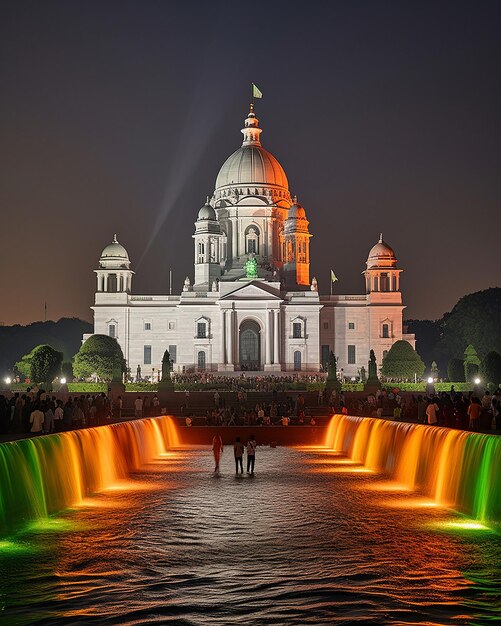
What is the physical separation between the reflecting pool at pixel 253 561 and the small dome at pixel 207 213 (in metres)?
68.1

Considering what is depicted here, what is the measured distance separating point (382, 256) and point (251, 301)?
14307 mm

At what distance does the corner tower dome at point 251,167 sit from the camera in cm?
9369

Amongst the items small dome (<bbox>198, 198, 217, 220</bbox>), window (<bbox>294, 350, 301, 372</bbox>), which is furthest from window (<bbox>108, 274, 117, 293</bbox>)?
window (<bbox>294, 350, 301, 372</bbox>)

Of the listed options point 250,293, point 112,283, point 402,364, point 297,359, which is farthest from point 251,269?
point 402,364

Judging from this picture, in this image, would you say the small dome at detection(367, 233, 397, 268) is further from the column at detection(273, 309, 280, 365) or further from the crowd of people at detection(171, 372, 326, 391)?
the crowd of people at detection(171, 372, 326, 391)

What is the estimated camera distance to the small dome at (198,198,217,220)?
90625mm

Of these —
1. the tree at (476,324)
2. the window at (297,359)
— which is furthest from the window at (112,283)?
the tree at (476,324)

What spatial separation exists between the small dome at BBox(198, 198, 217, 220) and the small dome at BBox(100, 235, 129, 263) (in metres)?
7.97

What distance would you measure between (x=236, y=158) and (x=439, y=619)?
280ft

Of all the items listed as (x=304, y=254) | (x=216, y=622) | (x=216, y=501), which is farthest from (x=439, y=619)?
(x=304, y=254)

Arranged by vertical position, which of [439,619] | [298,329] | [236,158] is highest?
[236,158]

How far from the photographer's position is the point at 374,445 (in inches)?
1209

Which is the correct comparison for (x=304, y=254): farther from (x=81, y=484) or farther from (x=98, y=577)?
(x=98, y=577)

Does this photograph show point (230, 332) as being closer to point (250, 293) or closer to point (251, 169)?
point (250, 293)
